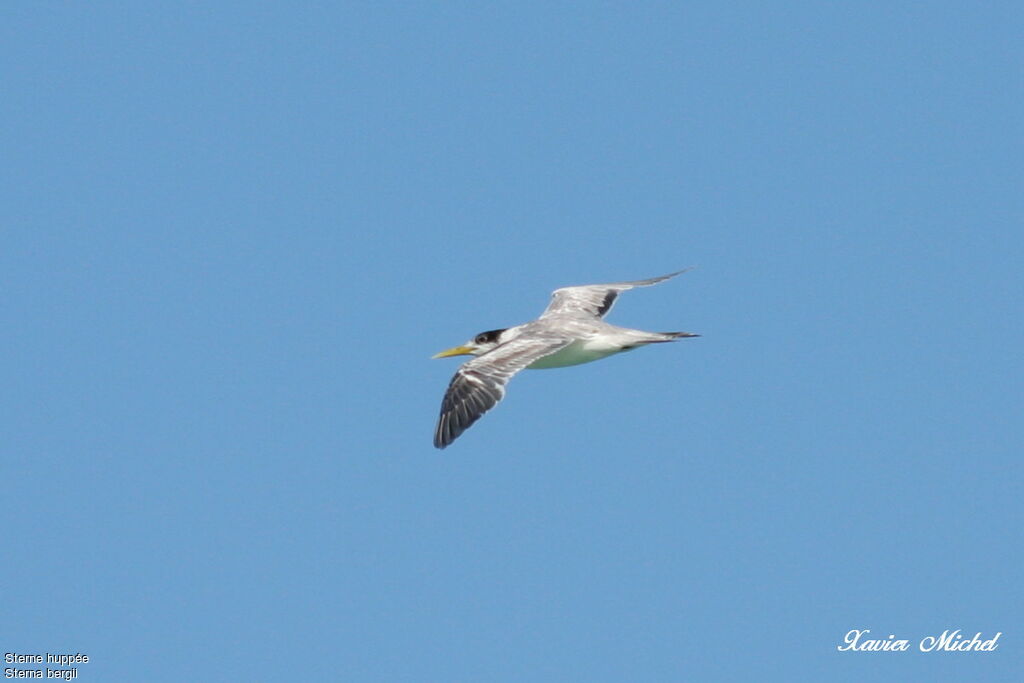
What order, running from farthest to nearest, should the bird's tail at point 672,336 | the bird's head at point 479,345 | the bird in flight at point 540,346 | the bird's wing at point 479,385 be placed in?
1. the bird's head at point 479,345
2. the bird's tail at point 672,336
3. the bird in flight at point 540,346
4. the bird's wing at point 479,385

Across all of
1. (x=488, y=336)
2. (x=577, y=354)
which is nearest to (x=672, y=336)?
(x=577, y=354)

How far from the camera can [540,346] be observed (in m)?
29.0

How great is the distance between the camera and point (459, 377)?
26891 millimetres

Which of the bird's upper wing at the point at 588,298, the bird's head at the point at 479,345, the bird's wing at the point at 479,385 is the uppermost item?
the bird's upper wing at the point at 588,298

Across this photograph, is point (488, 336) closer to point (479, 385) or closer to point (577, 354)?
point (577, 354)

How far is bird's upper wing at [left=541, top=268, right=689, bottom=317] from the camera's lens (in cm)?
3341

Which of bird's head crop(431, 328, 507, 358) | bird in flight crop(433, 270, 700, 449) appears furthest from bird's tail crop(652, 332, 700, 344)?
bird's head crop(431, 328, 507, 358)

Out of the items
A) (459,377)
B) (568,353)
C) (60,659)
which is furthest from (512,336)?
(60,659)

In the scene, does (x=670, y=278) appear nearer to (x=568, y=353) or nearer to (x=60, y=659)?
(x=568, y=353)

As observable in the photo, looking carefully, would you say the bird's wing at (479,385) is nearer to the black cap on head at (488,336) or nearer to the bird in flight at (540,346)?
the bird in flight at (540,346)

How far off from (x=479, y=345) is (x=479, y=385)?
4.92 meters

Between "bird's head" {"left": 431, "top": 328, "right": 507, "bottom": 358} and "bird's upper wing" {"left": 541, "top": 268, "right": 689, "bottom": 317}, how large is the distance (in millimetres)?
1955

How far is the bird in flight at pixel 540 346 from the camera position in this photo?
26.2 m

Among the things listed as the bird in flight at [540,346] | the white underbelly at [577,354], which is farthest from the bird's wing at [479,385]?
the white underbelly at [577,354]
